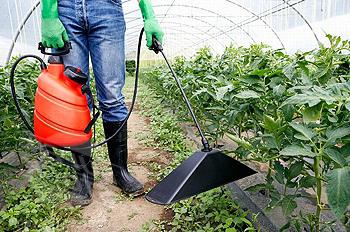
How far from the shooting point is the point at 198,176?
3.84ft

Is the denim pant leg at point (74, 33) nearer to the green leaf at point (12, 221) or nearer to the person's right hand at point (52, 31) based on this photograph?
the person's right hand at point (52, 31)

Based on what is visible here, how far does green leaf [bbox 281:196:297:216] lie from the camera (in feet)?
3.66

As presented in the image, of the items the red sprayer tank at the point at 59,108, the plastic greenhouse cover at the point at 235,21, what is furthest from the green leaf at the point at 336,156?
the plastic greenhouse cover at the point at 235,21

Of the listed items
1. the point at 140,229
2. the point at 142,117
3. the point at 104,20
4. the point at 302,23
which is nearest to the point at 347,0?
the point at 302,23

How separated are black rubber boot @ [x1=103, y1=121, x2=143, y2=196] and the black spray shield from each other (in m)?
0.88

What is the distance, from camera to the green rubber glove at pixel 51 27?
163 centimetres

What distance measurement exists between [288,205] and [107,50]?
1309 mm

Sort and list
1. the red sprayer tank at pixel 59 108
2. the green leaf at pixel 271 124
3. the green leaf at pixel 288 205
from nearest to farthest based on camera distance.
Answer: the green leaf at pixel 271 124, the green leaf at pixel 288 205, the red sprayer tank at pixel 59 108

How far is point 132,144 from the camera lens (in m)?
3.38

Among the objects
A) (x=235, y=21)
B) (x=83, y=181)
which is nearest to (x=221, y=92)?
(x=83, y=181)

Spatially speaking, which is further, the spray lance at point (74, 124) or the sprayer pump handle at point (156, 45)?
the sprayer pump handle at point (156, 45)

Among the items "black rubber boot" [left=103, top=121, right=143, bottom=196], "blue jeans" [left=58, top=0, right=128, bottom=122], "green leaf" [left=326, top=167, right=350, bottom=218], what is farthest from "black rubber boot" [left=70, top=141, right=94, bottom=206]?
"green leaf" [left=326, top=167, right=350, bottom=218]

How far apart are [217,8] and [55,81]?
10.7 meters

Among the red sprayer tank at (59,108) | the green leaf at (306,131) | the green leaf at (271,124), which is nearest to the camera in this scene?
the green leaf at (306,131)
